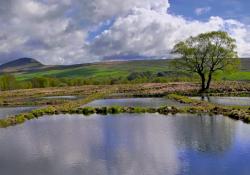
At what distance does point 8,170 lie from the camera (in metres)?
17.5

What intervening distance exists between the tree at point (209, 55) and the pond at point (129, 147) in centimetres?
3429

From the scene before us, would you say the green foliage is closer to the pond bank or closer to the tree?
the tree

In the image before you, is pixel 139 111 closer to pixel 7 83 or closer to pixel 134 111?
pixel 134 111

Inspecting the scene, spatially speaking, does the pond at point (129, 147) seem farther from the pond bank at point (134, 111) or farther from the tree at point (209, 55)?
the tree at point (209, 55)

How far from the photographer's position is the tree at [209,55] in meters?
64.6

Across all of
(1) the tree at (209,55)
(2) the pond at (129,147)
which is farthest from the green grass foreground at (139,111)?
(1) the tree at (209,55)

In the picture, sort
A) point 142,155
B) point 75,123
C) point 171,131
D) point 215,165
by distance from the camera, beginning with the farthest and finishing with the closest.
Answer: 1. point 75,123
2. point 171,131
3. point 142,155
4. point 215,165

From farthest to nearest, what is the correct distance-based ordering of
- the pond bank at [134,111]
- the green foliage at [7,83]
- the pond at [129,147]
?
the green foliage at [7,83] → the pond bank at [134,111] → the pond at [129,147]

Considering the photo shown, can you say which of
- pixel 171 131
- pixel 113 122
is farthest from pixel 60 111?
pixel 171 131

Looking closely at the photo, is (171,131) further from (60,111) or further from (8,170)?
(60,111)

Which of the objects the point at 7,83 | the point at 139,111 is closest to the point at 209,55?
the point at 139,111

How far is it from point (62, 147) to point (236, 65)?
50501 millimetres

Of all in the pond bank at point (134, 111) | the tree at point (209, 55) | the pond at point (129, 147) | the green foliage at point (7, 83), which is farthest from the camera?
the green foliage at point (7, 83)

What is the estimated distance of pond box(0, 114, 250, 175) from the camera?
1686 centimetres
